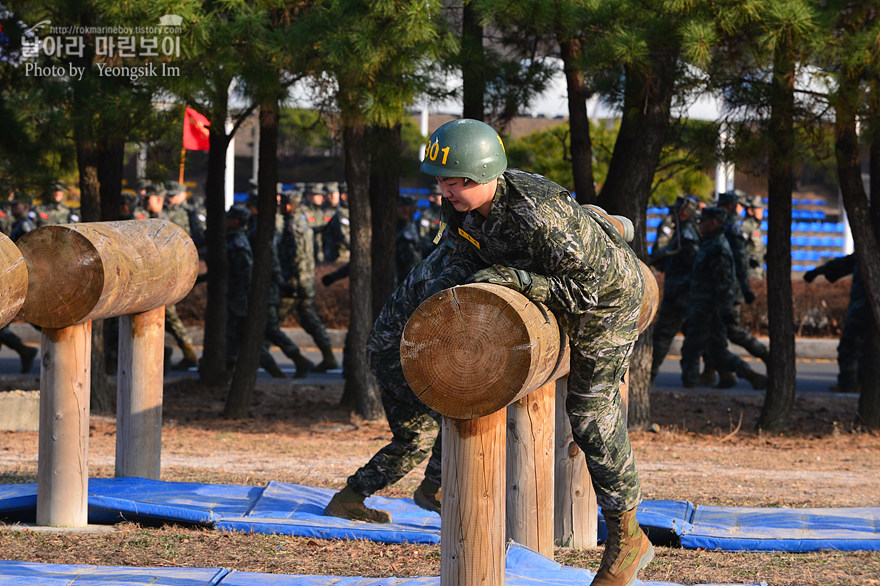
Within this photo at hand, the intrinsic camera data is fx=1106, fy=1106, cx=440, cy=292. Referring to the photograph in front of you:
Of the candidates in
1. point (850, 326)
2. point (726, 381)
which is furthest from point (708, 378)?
point (850, 326)

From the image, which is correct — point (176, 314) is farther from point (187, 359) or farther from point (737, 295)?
point (737, 295)

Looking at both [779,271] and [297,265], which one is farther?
[297,265]

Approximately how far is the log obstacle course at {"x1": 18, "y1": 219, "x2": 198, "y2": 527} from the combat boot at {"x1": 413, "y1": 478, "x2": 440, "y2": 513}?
1.48m

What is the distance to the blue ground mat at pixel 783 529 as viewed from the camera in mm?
4875

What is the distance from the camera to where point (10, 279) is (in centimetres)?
373

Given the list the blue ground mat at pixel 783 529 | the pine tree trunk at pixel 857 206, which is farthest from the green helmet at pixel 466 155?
the pine tree trunk at pixel 857 206

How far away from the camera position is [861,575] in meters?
4.45

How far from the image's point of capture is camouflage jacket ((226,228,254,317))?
12.3m

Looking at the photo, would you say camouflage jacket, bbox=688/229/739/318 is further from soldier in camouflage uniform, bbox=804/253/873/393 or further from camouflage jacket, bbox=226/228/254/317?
camouflage jacket, bbox=226/228/254/317

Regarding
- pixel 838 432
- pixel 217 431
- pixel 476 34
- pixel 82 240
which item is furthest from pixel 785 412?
pixel 82 240

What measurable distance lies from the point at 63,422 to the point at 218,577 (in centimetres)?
125

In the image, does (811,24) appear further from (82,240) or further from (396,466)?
(82,240)

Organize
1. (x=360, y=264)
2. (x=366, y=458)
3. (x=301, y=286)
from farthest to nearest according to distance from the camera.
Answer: (x=301, y=286) < (x=360, y=264) < (x=366, y=458)

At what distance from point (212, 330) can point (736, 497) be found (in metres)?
6.15
